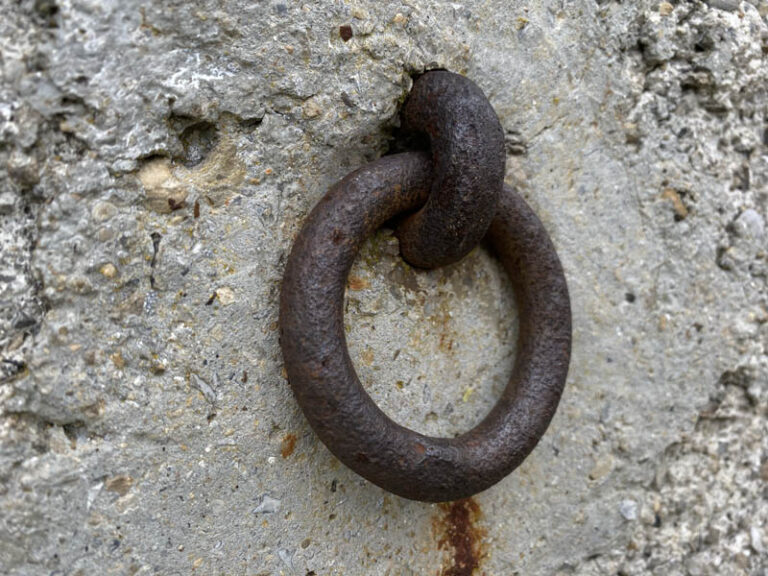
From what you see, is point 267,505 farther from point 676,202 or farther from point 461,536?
point 676,202

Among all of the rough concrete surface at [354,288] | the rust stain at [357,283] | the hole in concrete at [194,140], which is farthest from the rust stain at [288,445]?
the hole in concrete at [194,140]

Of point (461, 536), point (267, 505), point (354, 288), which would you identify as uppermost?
point (354, 288)

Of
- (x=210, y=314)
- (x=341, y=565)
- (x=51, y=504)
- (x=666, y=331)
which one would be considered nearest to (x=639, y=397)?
(x=666, y=331)

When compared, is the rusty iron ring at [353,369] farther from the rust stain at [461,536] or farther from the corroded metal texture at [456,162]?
the rust stain at [461,536]

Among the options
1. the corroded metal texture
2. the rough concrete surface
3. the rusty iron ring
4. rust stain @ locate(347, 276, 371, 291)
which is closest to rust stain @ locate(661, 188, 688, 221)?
the rough concrete surface

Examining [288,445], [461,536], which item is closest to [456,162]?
[288,445]

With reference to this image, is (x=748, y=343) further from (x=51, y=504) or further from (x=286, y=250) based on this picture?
(x=51, y=504)
